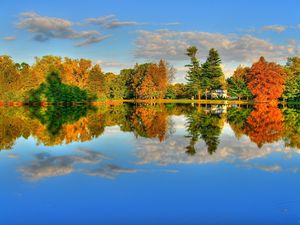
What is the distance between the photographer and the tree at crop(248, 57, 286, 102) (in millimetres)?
68312

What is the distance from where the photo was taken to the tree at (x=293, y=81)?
71000 millimetres

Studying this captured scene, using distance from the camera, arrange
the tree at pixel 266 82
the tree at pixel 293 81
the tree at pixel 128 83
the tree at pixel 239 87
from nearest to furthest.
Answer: the tree at pixel 266 82, the tree at pixel 293 81, the tree at pixel 239 87, the tree at pixel 128 83

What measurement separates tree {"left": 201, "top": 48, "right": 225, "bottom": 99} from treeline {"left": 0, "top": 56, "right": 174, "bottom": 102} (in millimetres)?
9814

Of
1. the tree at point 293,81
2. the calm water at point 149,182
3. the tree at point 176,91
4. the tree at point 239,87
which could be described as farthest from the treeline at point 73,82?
the calm water at point 149,182

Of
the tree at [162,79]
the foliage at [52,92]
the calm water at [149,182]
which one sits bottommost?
the calm water at [149,182]

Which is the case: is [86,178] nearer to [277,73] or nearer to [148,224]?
[148,224]

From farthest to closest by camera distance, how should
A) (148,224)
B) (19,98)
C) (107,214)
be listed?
(19,98) → (107,214) → (148,224)

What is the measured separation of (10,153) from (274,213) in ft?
31.1

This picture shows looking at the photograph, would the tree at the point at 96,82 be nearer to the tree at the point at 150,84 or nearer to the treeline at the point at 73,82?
the treeline at the point at 73,82

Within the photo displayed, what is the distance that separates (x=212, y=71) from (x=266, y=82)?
1615 cm

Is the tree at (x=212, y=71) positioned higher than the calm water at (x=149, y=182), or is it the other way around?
the tree at (x=212, y=71)

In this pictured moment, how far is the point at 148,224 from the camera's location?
6.27 meters

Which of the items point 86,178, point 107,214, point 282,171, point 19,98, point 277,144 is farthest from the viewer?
point 19,98

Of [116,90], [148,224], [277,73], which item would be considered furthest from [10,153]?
[116,90]
